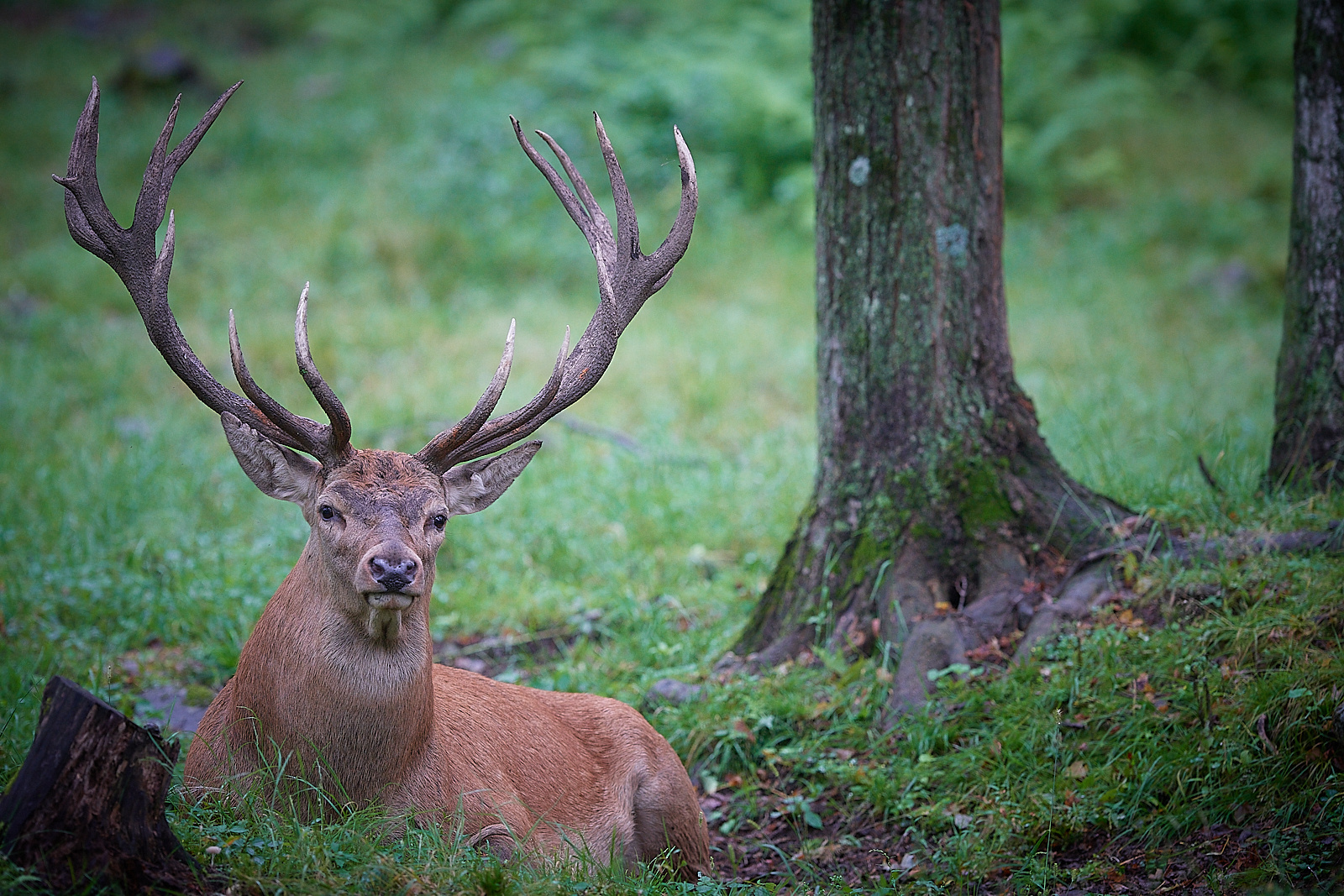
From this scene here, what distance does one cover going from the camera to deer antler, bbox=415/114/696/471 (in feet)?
14.4

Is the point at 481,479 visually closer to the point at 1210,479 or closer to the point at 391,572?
the point at 391,572

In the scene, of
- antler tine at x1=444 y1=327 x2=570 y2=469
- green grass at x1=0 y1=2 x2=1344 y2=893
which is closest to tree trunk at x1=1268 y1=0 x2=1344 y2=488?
green grass at x1=0 y1=2 x2=1344 y2=893

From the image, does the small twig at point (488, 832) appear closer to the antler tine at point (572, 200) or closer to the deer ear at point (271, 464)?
the deer ear at point (271, 464)

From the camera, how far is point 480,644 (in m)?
6.40

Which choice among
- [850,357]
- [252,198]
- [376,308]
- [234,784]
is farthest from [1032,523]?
[252,198]

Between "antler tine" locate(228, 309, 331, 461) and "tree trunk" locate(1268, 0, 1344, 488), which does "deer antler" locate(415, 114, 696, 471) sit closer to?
"antler tine" locate(228, 309, 331, 461)

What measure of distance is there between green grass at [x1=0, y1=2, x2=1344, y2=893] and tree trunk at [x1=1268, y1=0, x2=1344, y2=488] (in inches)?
14.6

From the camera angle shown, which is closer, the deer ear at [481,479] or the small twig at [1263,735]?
the small twig at [1263,735]

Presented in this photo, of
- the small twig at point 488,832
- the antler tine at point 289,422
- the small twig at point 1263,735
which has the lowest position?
the small twig at point 488,832

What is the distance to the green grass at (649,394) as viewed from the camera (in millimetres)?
4508

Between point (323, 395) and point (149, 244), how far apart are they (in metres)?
1.00

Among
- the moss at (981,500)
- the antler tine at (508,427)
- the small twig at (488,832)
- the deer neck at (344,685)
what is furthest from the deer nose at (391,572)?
the moss at (981,500)

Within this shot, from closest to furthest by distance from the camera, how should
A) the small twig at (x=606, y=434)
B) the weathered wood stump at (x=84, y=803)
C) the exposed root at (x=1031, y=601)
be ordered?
the weathered wood stump at (x=84, y=803), the exposed root at (x=1031, y=601), the small twig at (x=606, y=434)

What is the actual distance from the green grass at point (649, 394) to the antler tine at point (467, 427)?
1318 mm
